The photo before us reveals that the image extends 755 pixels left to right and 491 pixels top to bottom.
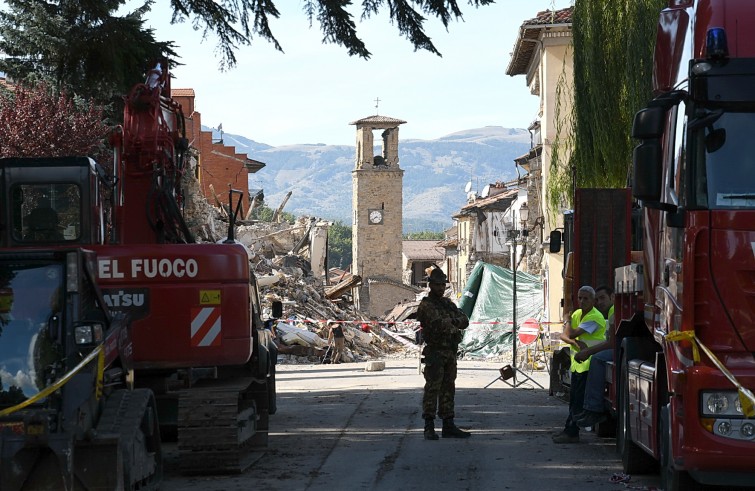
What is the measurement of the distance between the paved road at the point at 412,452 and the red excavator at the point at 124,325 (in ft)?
2.00

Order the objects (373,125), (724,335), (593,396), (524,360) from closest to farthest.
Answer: (724,335) → (593,396) → (524,360) → (373,125)

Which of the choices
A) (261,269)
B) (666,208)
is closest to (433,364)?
(666,208)

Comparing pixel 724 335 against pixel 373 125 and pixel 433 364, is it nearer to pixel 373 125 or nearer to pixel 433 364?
pixel 433 364

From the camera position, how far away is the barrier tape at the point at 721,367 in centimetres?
817

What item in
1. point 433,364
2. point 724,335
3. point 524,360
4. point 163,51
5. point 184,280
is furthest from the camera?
point 524,360

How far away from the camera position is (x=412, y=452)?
1370 cm

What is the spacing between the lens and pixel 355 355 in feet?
143

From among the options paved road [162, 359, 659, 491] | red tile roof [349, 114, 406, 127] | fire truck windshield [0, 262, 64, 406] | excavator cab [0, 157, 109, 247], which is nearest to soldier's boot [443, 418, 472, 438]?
paved road [162, 359, 659, 491]

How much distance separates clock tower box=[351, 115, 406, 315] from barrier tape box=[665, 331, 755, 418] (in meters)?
102

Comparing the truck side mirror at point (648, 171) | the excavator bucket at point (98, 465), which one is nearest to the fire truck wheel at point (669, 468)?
the truck side mirror at point (648, 171)

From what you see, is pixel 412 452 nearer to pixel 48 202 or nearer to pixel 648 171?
pixel 48 202

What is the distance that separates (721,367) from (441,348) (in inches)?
278

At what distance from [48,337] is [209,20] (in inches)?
248

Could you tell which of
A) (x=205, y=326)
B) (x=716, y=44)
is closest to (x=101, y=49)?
(x=205, y=326)
